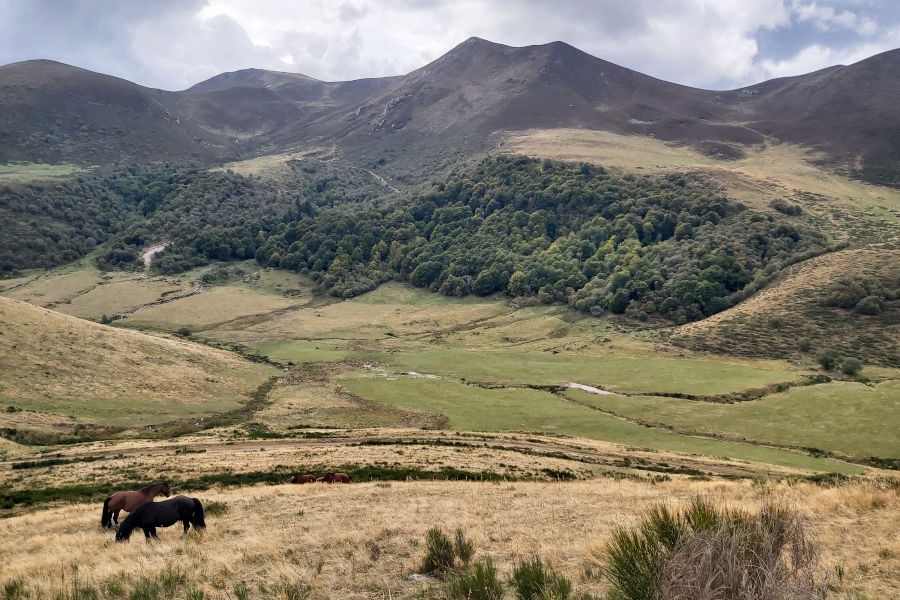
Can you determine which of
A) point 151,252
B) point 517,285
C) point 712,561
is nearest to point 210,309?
point 151,252

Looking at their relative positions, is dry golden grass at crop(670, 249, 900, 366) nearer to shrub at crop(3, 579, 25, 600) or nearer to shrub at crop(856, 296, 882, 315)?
shrub at crop(856, 296, 882, 315)

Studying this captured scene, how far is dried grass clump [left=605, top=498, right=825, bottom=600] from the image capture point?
5434mm

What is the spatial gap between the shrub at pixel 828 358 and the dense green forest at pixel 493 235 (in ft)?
87.6

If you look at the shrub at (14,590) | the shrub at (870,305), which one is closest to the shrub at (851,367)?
the shrub at (870,305)

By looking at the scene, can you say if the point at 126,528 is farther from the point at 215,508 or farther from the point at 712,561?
the point at 712,561

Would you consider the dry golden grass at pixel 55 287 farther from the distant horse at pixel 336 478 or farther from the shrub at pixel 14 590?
the shrub at pixel 14 590

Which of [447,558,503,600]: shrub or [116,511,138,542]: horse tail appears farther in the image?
[116,511,138,542]: horse tail

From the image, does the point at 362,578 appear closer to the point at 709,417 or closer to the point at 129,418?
the point at 129,418

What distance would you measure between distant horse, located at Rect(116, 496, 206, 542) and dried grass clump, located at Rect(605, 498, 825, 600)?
1153cm

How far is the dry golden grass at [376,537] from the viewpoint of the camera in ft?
31.8

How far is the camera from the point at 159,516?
13.4 metres

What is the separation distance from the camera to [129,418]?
45.0m

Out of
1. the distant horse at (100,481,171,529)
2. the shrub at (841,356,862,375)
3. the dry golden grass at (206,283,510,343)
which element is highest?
the distant horse at (100,481,171,529)

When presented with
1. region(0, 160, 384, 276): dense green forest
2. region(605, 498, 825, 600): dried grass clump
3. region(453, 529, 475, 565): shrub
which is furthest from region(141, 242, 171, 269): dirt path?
region(605, 498, 825, 600): dried grass clump
